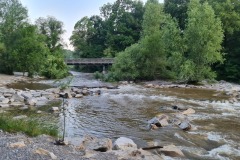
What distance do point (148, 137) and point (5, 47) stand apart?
140 feet

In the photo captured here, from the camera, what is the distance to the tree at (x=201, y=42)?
126ft

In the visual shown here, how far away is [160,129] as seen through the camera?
1470cm

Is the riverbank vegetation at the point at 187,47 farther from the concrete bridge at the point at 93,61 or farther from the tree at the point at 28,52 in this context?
the concrete bridge at the point at 93,61

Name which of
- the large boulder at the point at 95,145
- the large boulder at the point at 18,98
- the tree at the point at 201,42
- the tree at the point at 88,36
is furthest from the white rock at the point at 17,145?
the tree at the point at 88,36

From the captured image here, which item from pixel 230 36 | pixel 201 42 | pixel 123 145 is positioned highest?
pixel 230 36

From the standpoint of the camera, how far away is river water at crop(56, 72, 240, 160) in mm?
11953

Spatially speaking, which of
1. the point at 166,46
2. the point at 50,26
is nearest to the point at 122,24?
the point at 50,26

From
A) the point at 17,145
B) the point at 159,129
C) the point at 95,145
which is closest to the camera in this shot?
the point at 17,145

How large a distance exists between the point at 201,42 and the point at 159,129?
26773 millimetres

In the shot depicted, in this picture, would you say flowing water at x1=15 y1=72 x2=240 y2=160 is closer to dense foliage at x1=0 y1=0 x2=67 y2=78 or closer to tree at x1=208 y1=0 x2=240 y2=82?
dense foliage at x1=0 y1=0 x2=67 y2=78

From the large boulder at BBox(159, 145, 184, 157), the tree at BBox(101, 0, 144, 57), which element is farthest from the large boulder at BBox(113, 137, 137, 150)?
the tree at BBox(101, 0, 144, 57)

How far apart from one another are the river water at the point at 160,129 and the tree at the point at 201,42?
15144 millimetres

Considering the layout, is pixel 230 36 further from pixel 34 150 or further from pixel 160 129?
pixel 34 150

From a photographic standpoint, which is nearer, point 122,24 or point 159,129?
point 159,129
